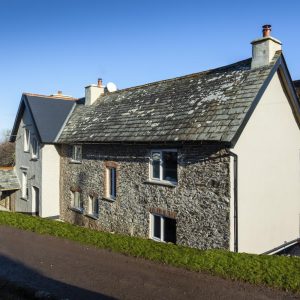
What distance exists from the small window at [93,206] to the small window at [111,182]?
4.85 ft

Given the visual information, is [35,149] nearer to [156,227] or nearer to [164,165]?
[156,227]

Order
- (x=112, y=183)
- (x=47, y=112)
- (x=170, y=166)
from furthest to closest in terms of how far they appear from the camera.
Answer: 1. (x=47, y=112)
2. (x=112, y=183)
3. (x=170, y=166)

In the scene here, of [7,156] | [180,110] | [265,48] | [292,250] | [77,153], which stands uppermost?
[265,48]

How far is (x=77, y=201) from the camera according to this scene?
20.6 m

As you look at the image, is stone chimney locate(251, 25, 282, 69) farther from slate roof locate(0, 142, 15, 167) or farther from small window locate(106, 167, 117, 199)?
slate roof locate(0, 142, 15, 167)

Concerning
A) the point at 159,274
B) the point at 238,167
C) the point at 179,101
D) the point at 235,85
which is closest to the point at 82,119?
the point at 179,101

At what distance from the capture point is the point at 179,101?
613 inches

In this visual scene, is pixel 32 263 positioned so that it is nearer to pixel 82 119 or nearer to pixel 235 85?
pixel 235 85

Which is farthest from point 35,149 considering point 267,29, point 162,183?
point 267,29

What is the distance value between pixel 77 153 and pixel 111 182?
161 inches

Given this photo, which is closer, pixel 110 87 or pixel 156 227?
pixel 156 227

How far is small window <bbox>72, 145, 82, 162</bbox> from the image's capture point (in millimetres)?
19909

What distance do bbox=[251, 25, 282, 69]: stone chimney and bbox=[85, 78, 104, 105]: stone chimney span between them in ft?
40.2

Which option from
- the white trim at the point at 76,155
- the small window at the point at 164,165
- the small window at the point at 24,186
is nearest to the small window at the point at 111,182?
the small window at the point at 164,165
